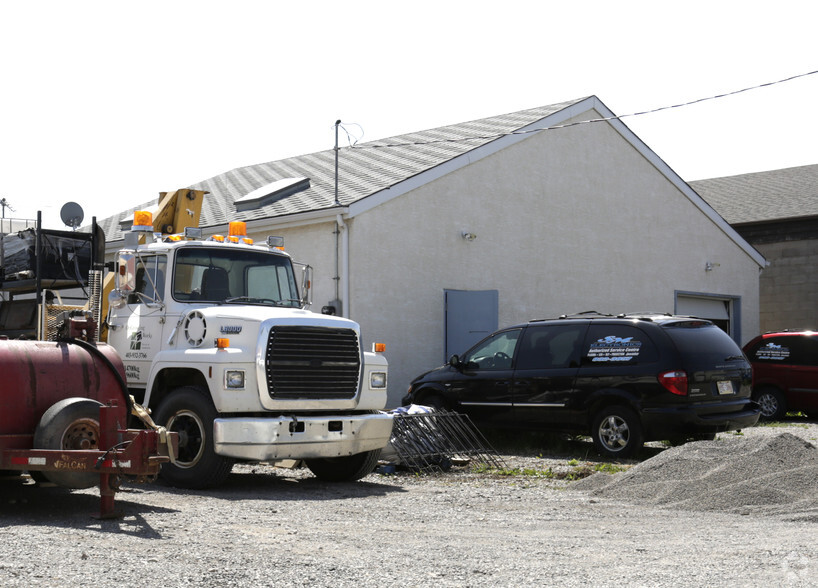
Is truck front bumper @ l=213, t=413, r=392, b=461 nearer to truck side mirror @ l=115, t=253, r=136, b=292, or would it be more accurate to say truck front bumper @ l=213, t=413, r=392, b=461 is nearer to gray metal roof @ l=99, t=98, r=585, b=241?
truck side mirror @ l=115, t=253, r=136, b=292

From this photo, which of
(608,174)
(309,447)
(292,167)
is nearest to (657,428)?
(309,447)

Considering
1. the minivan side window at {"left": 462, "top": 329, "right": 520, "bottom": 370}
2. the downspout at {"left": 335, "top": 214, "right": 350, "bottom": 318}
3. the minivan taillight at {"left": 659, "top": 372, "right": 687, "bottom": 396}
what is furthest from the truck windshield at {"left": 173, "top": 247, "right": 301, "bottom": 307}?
the downspout at {"left": 335, "top": 214, "right": 350, "bottom": 318}

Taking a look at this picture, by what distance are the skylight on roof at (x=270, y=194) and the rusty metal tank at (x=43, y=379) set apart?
1044 centimetres

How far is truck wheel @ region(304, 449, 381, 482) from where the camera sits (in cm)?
1075

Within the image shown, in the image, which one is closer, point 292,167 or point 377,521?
point 377,521

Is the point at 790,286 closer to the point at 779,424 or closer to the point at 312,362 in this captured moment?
the point at 779,424

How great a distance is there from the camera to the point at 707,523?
8336 mm

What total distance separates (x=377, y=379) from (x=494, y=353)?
3.82m

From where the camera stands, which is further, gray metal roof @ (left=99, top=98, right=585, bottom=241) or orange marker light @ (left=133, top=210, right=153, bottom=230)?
gray metal roof @ (left=99, top=98, right=585, bottom=241)

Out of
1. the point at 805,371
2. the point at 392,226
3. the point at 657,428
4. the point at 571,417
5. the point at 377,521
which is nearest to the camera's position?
the point at 377,521

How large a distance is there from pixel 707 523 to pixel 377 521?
2.85m

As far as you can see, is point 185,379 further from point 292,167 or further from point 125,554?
point 292,167

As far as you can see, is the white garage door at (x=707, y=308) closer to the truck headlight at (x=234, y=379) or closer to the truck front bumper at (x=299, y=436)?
the truck front bumper at (x=299, y=436)

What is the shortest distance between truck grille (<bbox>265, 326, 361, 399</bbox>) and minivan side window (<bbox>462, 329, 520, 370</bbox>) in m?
4.05
